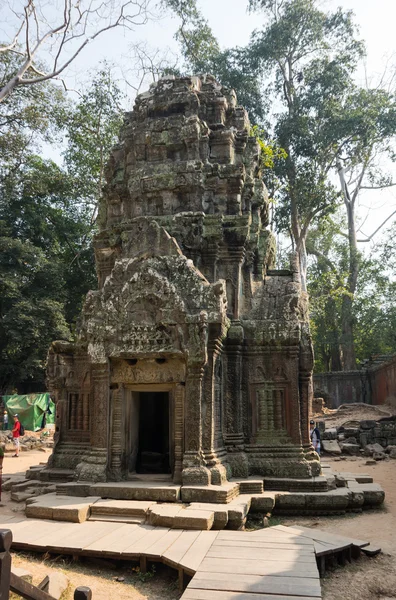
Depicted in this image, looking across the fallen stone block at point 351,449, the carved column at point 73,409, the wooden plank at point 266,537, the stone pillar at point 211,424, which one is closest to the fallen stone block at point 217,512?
the wooden plank at point 266,537

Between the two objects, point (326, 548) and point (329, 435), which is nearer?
point (326, 548)

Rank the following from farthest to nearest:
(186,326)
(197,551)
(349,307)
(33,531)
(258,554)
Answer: (349,307)
(186,326)
(33,531)
(197,551)
(258,554)

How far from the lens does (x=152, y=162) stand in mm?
9773

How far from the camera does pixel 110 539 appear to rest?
5594 mm

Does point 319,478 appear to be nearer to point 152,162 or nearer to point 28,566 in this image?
point 28,566

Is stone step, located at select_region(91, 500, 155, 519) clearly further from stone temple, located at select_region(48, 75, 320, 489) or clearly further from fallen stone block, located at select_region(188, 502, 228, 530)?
stone temple, located at select_region(48, 75, 320, 489)

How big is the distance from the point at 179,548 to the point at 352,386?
23362mm

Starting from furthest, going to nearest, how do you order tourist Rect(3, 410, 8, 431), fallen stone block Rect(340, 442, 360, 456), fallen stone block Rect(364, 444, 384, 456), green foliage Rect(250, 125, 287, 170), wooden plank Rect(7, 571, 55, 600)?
tourist Rect(3, 410, 8, 431)
green foliage Rect(250, 125, 287, 170)
fallen stone block Rect(340, 442, 360, 456)
fallen stone block Rect(364, 444, 384, 456)
wooden plank Rect(7, 571, 55, 600)

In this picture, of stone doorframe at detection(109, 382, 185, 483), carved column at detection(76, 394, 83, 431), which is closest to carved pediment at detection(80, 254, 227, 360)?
stone doorframe at detection(109, 382, 185, 483)

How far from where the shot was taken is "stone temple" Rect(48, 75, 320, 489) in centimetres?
760

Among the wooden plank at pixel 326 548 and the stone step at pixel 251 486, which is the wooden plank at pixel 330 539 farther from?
the stone step at pixel 251 486

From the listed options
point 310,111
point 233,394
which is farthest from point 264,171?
point 233,394

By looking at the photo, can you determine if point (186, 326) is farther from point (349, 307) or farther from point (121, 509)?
point (349, 307)

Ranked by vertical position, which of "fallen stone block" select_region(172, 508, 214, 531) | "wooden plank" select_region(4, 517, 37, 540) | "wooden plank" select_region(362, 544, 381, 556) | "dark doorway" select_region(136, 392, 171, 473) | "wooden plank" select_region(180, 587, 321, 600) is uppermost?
"dark doorway" select_region(136, 392, 171, 473)
